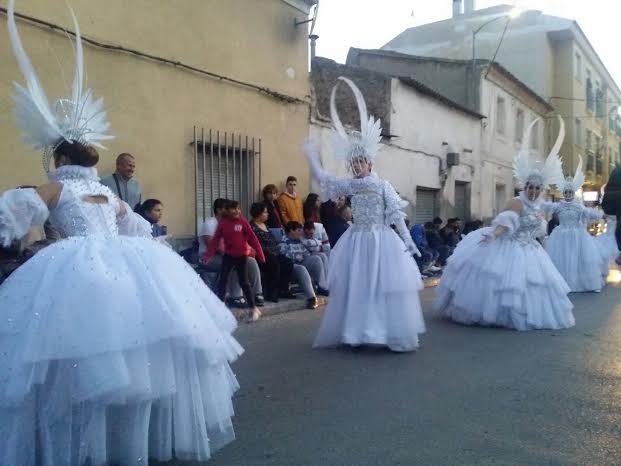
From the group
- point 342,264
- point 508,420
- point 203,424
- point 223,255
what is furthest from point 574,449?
point 223,255

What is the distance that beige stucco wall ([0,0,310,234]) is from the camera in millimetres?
8336

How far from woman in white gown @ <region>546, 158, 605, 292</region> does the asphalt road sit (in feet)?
16.5

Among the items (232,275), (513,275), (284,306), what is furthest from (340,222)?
(513,275)

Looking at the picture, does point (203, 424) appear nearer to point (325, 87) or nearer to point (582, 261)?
point (582, 261)

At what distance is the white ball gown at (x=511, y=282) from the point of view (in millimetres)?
7758

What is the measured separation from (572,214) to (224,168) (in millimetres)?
6669

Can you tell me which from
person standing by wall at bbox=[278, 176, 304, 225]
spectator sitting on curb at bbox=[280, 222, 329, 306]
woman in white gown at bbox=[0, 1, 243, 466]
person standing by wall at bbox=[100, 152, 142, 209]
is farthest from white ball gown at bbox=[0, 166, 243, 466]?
person standing by wall at bbox=[278, 176, 304, 225]

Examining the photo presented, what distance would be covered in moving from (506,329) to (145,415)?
5.55 metres

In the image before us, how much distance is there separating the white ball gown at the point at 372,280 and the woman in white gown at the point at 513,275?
166cm

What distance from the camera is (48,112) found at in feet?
12.2

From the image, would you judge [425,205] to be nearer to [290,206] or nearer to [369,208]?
[290,206]

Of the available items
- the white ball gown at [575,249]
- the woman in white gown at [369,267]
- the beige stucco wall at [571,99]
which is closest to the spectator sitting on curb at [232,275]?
the woman in white gown at [369,267]

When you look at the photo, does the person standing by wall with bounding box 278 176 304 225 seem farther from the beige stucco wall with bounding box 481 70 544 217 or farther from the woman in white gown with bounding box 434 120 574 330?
the beige stucco wall with bounding box 481 70 544 217

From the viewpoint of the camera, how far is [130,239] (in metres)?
3.62
